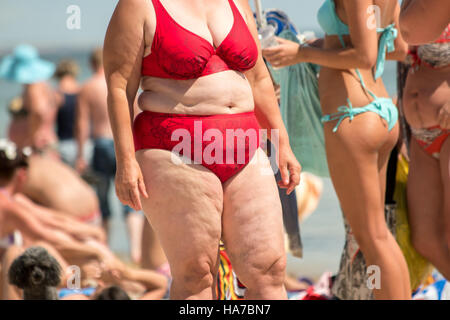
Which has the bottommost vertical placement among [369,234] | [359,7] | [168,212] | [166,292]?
[166,292]

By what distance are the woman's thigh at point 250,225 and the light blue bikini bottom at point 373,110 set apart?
0.96 meters

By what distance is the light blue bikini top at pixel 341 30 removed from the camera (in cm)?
361

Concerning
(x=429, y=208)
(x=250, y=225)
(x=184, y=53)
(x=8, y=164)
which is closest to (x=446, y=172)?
(x=429, y=208)

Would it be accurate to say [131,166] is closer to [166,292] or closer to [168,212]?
[168,212]

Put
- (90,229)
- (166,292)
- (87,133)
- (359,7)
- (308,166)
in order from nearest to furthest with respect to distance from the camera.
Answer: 1. (359,7)
2. (308,166)
3. (166,292)
4. (90,229)
5. (87,133)

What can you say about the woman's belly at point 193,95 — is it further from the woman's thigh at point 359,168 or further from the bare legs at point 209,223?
the woman's thigh at point 359,168

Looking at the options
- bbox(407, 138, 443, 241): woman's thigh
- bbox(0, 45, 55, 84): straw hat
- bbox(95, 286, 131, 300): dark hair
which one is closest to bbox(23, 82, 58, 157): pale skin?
bbox(0, 45, 55, 84): straw hat

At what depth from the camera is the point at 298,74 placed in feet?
12.8

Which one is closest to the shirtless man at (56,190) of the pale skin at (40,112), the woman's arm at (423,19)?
the pale skin at (40,112)

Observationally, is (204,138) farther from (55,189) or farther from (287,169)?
(55,189)

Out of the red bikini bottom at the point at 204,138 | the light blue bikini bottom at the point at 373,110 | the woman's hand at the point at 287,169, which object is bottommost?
the woman's hand at the point at 287,169

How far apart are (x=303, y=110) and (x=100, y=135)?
424cm
